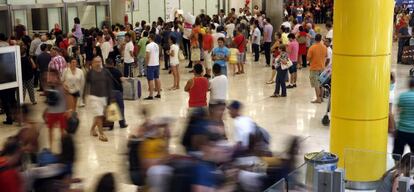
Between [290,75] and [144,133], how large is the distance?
10.4 meters

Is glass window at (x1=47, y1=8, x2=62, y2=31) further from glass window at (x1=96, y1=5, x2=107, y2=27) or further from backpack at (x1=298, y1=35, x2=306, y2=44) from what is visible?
backpack at (x1=298, y1=35, x2=306, y2=44)

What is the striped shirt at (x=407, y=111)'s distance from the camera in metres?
8.03

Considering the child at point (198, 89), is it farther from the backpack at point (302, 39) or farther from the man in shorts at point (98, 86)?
the backpack at point (302, 39)

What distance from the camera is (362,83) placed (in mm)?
8211

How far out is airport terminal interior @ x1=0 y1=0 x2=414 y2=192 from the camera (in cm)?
630

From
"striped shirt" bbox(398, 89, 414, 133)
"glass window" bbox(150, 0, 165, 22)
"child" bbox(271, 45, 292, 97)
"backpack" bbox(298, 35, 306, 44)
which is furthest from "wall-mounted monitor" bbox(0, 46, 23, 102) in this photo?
"glass window" bbox(150, 0, 165, 22)

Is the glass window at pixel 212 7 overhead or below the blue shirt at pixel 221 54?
overhead

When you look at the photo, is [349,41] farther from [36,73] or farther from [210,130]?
[36,73]

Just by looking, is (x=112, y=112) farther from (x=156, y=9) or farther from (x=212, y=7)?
(x=212, y=7)

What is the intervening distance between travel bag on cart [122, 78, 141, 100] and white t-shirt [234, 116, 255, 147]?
774 cm

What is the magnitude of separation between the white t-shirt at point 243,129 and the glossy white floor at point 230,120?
0.89 metres

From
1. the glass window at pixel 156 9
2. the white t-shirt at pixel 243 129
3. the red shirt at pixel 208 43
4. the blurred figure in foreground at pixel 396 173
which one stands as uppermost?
the glass window at pixel 156 9

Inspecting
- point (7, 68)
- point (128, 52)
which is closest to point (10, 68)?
point (7, 68)

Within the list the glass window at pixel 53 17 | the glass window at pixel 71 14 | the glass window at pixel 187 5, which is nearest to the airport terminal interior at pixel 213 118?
the glass window at pixel 53 17
